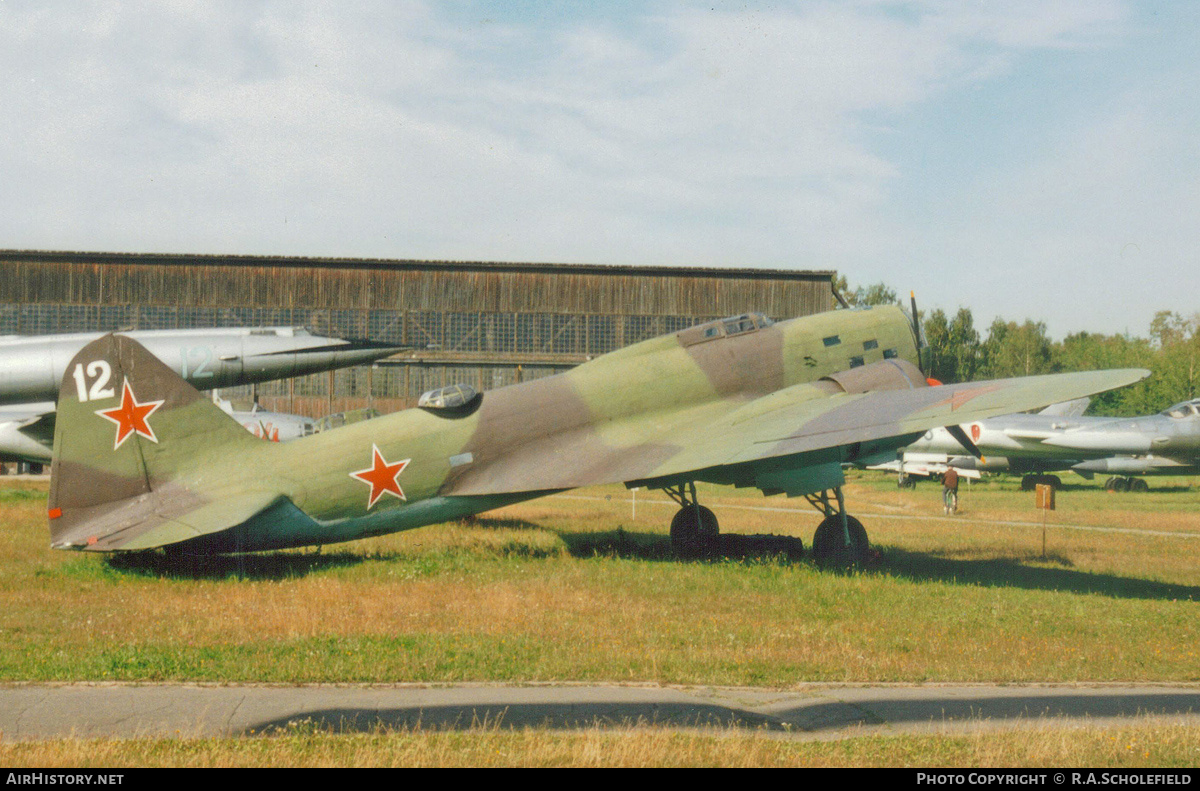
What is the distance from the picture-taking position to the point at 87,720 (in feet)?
27.0

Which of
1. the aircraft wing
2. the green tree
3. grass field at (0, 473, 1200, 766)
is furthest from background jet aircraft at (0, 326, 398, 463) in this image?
the green tree

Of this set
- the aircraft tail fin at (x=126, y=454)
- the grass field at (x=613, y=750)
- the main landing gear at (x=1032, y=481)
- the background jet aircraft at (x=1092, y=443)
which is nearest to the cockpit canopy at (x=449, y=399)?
the aircraft tail fin at (x=126, y=454)

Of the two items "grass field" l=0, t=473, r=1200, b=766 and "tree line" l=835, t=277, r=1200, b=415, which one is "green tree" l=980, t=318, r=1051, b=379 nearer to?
"tree line" l=835, t=277, r=1200, b=415

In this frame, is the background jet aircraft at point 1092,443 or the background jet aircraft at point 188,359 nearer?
the background jet aircraft at point 188,359

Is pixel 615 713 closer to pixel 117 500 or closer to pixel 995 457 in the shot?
pixel 117 500

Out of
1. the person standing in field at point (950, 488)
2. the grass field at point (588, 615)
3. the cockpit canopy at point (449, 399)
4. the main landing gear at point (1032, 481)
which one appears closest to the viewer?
the grass field at point (588, 615)

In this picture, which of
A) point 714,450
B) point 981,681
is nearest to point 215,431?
point 714,450

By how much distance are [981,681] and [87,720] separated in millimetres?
9610

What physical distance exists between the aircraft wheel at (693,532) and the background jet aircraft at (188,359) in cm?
1447

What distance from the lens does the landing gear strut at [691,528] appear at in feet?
70.1

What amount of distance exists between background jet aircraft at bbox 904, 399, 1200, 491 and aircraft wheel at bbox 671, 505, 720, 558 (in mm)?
29089

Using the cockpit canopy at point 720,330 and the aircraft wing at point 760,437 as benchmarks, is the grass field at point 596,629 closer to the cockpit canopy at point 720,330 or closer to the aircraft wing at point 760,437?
the aircraft wing at point 760,437

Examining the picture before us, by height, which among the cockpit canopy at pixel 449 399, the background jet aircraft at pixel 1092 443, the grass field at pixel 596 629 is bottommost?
the grass field at pixel 596 629

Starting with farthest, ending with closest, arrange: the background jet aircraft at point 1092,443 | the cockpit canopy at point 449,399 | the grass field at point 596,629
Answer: the background jet aircraft at point 1092,443
the cockpit canopy at point 449,399
the grass field at point 596,629
